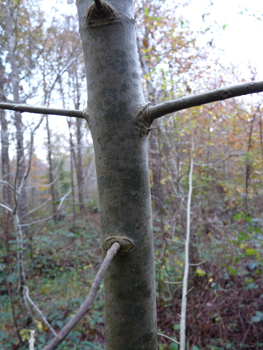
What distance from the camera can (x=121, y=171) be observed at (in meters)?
0.64

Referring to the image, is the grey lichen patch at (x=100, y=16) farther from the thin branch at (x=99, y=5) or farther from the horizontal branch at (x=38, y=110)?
the horizontal branch at (x=38, y=110)

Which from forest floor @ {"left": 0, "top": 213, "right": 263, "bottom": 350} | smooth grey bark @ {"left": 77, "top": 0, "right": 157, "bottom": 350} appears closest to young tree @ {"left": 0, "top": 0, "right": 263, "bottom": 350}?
smooth grey bark @ {"left": 77, "top": 0, "right": 157, "bottom": 350}

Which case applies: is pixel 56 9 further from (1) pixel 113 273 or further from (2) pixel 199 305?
A: (2) pixel 199 305

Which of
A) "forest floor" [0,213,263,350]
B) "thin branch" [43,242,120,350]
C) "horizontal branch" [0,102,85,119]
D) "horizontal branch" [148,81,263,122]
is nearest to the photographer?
"thin branch" [43,242,120,350]

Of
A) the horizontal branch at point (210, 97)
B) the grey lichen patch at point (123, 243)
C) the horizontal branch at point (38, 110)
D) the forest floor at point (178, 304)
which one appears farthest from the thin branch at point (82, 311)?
the forest floor at point (178, 304)

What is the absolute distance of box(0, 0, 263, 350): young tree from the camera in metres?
0.64

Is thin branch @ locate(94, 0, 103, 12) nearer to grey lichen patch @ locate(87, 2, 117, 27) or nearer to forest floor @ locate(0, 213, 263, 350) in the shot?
grey lichen patch @ locate(87, 2, 117, 27)

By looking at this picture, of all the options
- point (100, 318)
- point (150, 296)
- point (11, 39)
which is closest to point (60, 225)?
point (100, 318)

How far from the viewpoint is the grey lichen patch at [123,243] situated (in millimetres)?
616

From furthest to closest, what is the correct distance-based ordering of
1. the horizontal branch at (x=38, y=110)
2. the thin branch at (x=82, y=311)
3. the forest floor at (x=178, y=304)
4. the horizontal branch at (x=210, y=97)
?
the forest floor at (x=178, y=304), the horizontal branch at (x=38, y=110), the horizontal branch at (x=210, y=97), the thin branch at (x=82, y=311)

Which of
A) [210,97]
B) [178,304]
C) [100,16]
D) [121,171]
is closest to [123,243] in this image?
[121,171]

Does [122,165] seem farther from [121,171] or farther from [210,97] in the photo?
[210,97]

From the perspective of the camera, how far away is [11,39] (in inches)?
172

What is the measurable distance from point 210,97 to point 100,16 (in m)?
0.39
